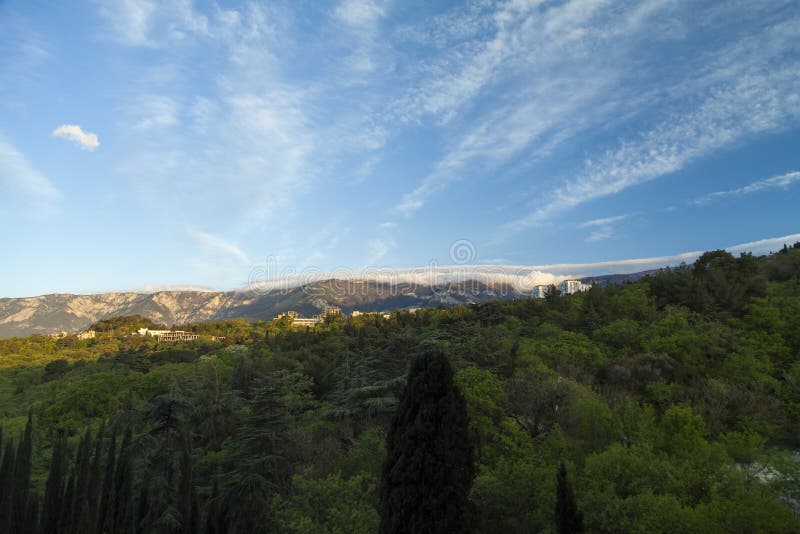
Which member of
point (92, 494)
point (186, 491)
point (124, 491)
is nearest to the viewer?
point (186, 491)

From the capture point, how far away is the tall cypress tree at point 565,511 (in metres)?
15.0

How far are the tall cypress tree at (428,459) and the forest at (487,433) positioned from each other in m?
0.10

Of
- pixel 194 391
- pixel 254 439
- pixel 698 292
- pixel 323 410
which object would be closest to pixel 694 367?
pixel 698 292

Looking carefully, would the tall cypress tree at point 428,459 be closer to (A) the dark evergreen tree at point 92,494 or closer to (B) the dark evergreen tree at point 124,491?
(B) the dark evergreen tree at point 124,491

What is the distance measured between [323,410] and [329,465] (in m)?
10.7

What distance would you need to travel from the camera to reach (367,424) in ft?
105

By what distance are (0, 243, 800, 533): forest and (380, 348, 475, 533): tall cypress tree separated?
0.34ft

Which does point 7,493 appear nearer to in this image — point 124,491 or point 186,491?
point 124,491

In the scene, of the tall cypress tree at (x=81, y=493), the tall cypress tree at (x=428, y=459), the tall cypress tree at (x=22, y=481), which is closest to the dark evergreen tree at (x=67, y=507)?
the tall cypress tree at (x=81, y=493)

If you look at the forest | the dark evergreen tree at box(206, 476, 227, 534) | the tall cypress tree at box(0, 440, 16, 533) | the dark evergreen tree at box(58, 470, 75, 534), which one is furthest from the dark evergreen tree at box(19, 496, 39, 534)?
the dark evergreen tree at box(206, 476, 227, 534)

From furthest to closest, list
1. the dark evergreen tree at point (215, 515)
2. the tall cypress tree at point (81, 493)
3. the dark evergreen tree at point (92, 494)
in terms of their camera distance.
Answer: the tall cypress tree at point (81, 493), the dark evergreen tree at point (92, 494), the dark evergreen tree at point (215, 515)

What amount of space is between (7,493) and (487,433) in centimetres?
2714

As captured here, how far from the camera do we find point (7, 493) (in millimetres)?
27953

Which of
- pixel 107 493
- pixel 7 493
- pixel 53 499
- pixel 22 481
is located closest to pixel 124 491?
pixel 107 493
